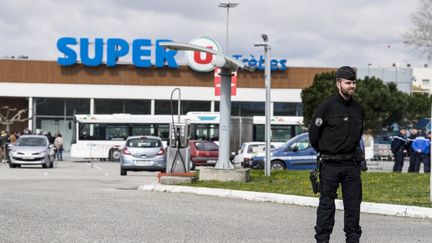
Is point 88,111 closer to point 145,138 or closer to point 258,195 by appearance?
point 145,138

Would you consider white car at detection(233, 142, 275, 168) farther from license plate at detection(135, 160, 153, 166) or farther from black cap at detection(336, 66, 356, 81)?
black cap at detection(336, 66, 356, 81)

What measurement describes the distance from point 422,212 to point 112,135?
114 feet

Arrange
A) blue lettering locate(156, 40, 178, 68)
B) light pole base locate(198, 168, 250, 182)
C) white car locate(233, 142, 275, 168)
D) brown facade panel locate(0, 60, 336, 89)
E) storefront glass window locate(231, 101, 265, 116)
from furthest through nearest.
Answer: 1. storefront glass window locate(231, 101, 265, 116)
2. blue lettering locate(156, 40, 178, 68)
3. brown facade panel locate(0, 60, 336, 89)
4. white car locate(233, 142, 275, 168)
5. light pole base locate(198, 168, 250, 182)

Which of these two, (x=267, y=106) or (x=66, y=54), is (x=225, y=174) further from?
(x=66, y=54)

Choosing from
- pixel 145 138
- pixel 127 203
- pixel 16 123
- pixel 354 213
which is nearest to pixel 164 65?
pixel 16 123

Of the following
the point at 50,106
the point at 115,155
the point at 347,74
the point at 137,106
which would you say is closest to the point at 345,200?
the point at 347,74

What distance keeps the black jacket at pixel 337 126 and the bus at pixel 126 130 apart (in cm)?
3618

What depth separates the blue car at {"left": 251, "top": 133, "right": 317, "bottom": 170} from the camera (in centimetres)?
2705

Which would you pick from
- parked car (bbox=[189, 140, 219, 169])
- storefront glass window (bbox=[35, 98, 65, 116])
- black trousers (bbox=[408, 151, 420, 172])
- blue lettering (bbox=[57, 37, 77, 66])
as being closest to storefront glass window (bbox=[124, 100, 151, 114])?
storefront glass window (bbox=[35, 98, 65, 116])

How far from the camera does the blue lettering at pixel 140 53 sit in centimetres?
5852

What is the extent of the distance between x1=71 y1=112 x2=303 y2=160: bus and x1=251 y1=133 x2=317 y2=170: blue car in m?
16.6

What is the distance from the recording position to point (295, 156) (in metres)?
27.3

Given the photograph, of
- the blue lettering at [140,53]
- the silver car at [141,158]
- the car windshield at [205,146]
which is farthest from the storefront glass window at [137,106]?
the silver car at [141,158]

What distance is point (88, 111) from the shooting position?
195 feet
